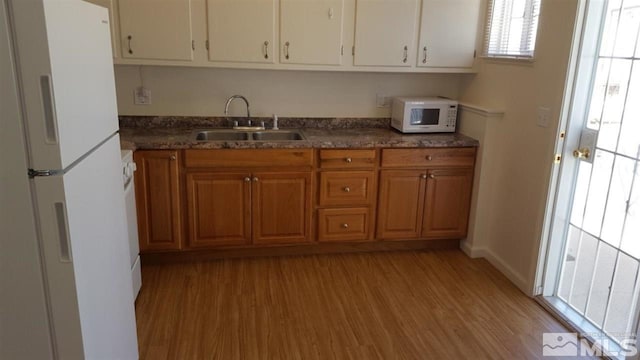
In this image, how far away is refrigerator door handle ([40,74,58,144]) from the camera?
1241 mm

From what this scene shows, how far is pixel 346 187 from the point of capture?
3.39 m

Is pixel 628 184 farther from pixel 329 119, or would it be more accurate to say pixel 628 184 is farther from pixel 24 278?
pixel 24 278

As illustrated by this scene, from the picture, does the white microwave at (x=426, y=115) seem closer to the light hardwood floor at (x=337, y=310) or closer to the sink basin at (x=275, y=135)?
the sink basin at (x=275, y=135)

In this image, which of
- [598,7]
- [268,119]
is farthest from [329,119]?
[598,7]

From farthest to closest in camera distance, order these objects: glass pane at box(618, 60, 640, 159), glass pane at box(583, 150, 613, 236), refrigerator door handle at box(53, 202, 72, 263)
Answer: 1. glass pane at box(583, 150, 613, 236)
2. glass pane at box(618, 60, 640, 159)
3. refrigerator door handle at box(53, 202, 72, 263)

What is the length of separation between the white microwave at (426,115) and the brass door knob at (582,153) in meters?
1.07

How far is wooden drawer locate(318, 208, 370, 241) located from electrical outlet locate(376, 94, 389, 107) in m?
0.95

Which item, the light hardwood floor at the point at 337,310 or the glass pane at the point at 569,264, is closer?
the light hardwood floor at the point at 337,310

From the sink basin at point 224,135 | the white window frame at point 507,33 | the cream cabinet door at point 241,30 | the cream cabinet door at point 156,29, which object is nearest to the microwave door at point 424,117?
the white window frame at point 507,33

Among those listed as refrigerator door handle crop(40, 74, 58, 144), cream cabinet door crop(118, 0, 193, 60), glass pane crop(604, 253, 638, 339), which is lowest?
glass pane crop(604, 253, 638, 339)

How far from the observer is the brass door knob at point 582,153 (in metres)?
2.68

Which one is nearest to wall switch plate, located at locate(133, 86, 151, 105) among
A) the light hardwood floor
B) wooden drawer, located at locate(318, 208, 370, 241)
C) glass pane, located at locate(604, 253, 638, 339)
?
the light hardwood floor
